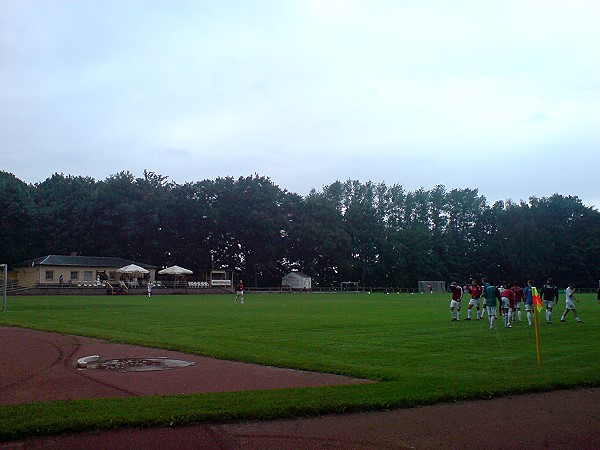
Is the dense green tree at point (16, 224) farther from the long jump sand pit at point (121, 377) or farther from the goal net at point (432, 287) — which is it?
the long jump sand pit at point (121, 377)

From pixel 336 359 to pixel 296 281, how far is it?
78.9 meters

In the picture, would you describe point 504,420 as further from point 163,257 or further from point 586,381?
point 163,257

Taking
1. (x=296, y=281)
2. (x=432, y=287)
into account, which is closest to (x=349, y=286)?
(x=296, y=281)

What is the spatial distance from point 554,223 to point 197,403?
117 metres

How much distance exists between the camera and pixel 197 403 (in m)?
8.94

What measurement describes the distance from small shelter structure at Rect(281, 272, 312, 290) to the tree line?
9.45 ft

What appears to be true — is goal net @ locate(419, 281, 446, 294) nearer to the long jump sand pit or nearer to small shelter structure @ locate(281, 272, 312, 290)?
small shelter structure @ locate(281, 272, 312, 290)

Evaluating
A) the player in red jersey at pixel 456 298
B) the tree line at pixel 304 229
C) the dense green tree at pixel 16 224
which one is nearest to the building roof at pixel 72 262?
the dense green tree at pixel 16 224

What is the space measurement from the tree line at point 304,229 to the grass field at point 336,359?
61.9m

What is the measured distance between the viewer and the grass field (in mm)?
8406

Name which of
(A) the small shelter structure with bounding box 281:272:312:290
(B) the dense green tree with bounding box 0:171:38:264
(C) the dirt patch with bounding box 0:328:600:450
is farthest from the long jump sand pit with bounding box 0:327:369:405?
(A) the small shelter structure with bounding box 281:272:312:290

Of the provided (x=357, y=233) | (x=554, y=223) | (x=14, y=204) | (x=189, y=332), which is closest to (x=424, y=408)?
(x=189, y=332)

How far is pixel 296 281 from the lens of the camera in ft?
305

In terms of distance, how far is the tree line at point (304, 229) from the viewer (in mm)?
87375
